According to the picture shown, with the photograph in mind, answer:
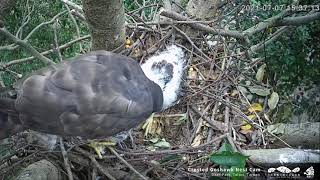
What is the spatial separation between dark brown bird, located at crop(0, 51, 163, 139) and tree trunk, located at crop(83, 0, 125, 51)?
0.17 meters

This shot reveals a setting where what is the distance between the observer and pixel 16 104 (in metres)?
2.44

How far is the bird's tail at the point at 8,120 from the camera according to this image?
8.19 ft

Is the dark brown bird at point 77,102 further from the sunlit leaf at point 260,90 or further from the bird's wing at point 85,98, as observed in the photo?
the sunlit leaf at point 260,90

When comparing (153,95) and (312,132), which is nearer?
(312,132)

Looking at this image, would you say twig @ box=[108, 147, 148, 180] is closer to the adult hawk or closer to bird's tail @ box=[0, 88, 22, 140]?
the adult hawk

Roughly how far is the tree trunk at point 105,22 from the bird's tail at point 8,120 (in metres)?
0.64

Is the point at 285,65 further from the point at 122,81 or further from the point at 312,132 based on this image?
the point at 122,81

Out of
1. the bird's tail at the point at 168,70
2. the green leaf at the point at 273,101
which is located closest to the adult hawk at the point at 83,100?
the bird's tail at the point at 168,70

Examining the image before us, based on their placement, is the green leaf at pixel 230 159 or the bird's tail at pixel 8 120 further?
the bird's tail at pixel 8 120

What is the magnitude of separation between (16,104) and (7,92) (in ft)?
0.60

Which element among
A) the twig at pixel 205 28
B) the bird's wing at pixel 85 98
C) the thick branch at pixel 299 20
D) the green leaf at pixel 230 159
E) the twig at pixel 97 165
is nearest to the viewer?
the green leaf at pixel 230 159

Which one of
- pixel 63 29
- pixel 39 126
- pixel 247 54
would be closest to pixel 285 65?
pixel 247 54

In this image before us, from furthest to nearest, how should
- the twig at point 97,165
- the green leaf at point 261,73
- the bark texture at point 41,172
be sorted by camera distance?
the green leaf at point 261,73, the twig at point 97,165, the bark texture at point 41,172

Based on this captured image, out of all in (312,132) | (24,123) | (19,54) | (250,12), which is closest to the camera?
(312,132)
